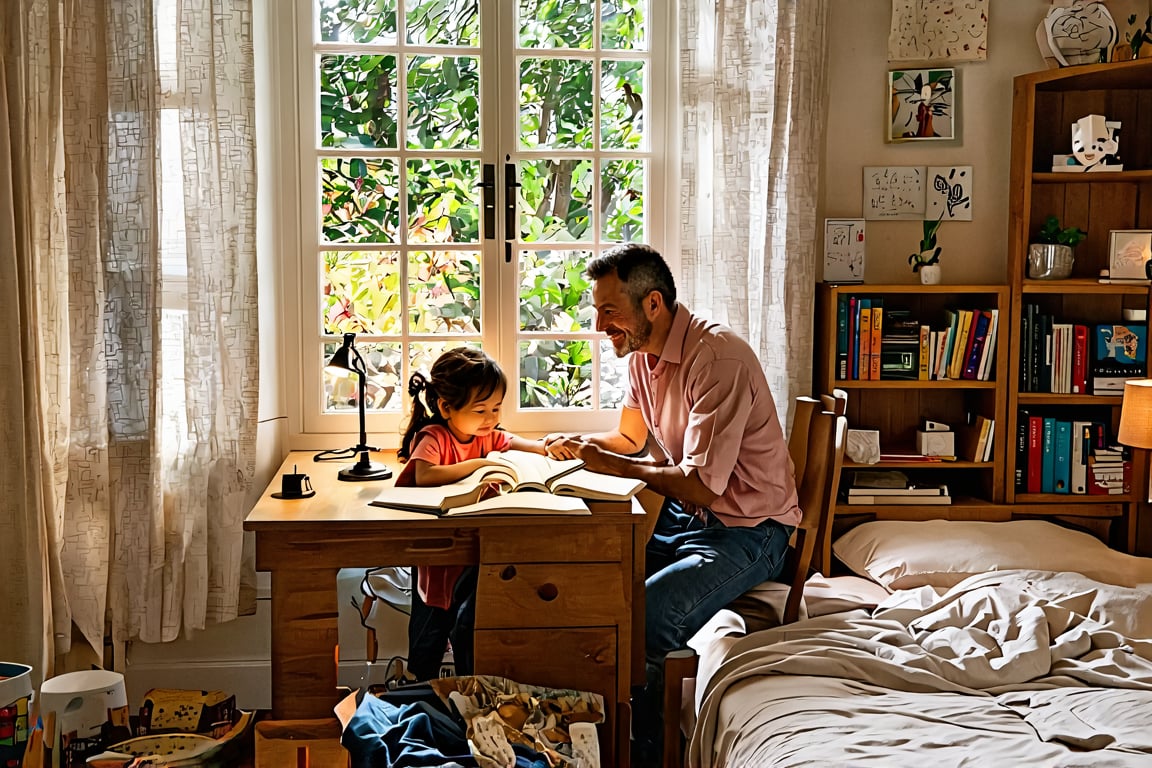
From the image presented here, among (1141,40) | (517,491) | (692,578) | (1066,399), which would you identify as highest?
(1141,40)

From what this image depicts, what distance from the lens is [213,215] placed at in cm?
298

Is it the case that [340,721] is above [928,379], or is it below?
below

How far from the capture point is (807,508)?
273 centimetres

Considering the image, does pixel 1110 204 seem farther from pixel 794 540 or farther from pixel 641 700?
pixel 641 700

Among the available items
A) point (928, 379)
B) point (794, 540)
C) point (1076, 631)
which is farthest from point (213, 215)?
point (1076, 631)

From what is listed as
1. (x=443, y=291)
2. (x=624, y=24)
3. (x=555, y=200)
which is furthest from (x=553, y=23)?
(x=443, y=291)

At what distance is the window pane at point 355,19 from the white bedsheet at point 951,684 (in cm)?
204

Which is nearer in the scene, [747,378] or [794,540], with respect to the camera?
[747,378]

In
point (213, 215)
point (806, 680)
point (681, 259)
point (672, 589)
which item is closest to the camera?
point (806, 680)

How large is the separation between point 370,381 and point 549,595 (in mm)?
1192

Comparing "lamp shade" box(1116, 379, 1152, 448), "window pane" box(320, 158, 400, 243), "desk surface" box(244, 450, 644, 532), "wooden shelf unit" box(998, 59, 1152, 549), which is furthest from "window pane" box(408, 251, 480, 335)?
"lamp shade" box(1116, 379, 1152, 448)

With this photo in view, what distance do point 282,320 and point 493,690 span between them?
150 cm

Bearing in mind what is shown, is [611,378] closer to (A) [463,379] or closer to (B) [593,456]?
(B) [593,456]

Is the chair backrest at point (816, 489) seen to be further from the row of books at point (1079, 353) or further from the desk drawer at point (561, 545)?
the row of books at point (1079, 353)
